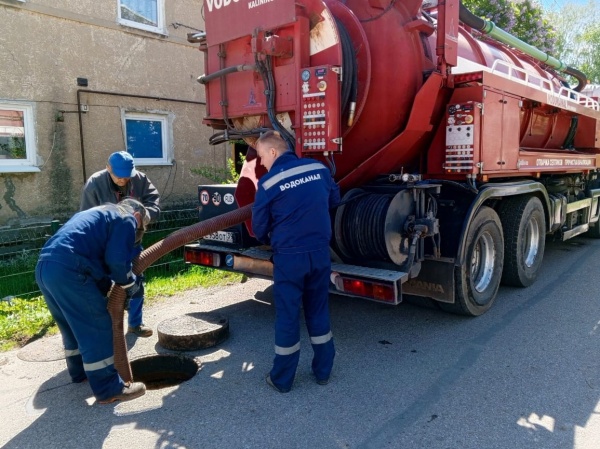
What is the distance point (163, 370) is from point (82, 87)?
21.7ft

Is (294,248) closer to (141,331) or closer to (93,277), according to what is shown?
(93,277)

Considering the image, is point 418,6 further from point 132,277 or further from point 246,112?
point 132,277

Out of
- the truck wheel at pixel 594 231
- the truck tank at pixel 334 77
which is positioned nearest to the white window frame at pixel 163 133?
the truck tank at pixel 334 77

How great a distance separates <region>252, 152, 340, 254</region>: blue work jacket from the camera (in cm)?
333

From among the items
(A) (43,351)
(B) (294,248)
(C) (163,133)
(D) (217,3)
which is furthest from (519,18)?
(A) (43,351)

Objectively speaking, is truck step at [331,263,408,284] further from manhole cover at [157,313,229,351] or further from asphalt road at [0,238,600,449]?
manhole cover at [157,313,229,351]

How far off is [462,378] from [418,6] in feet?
10.4

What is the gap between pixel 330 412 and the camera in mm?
3145

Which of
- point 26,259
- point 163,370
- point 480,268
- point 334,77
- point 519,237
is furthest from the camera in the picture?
point 26,259

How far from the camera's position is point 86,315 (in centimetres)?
316

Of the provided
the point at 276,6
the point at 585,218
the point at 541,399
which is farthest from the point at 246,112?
the point at 585,218

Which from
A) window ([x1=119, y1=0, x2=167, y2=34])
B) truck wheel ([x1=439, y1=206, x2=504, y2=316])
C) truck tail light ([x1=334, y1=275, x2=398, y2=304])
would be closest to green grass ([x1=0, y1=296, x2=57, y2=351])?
truck tail light ([x1=334, y1=275, x2=398, y2=304])

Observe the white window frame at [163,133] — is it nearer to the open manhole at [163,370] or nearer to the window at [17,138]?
the window at [17,138]

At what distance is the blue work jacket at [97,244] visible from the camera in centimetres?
309
